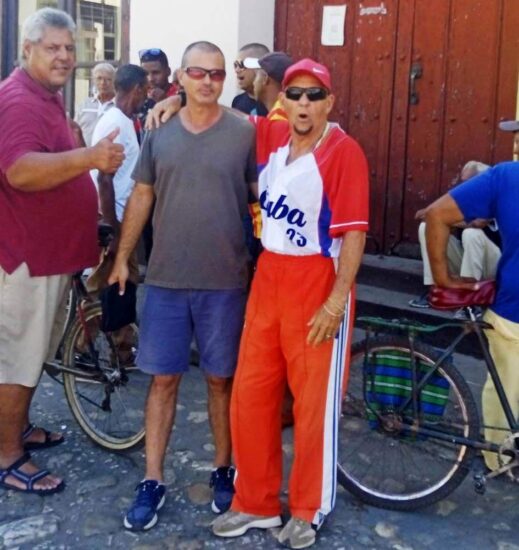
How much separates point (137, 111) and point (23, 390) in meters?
2.32

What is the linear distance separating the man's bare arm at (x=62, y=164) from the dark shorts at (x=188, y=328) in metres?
0.56

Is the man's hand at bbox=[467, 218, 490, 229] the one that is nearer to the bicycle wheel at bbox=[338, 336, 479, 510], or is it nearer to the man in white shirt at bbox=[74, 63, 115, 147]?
the bicycle wheel at bbox=[338, 336, 479, 510]

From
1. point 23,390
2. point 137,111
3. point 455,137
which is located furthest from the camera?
point 455,137

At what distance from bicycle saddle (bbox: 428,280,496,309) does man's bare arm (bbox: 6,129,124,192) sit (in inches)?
57.3

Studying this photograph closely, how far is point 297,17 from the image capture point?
7.22 m

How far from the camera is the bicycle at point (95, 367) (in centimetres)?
462

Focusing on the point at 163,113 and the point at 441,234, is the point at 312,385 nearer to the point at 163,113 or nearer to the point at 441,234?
the point at 441,234

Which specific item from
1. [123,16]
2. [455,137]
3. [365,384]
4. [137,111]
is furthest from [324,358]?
[123,16]

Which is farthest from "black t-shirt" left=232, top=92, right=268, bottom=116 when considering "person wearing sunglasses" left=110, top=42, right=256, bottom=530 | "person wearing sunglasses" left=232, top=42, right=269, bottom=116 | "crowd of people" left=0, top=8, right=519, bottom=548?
"person wearing sunglasses" left=110, top=42, right=256, bottom=530

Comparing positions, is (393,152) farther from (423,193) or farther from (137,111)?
(137,111)

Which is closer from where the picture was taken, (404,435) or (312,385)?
(312,385)

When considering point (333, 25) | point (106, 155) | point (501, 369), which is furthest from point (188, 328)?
point (333, 25)

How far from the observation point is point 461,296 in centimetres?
396

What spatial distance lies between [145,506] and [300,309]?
3.58 ft
